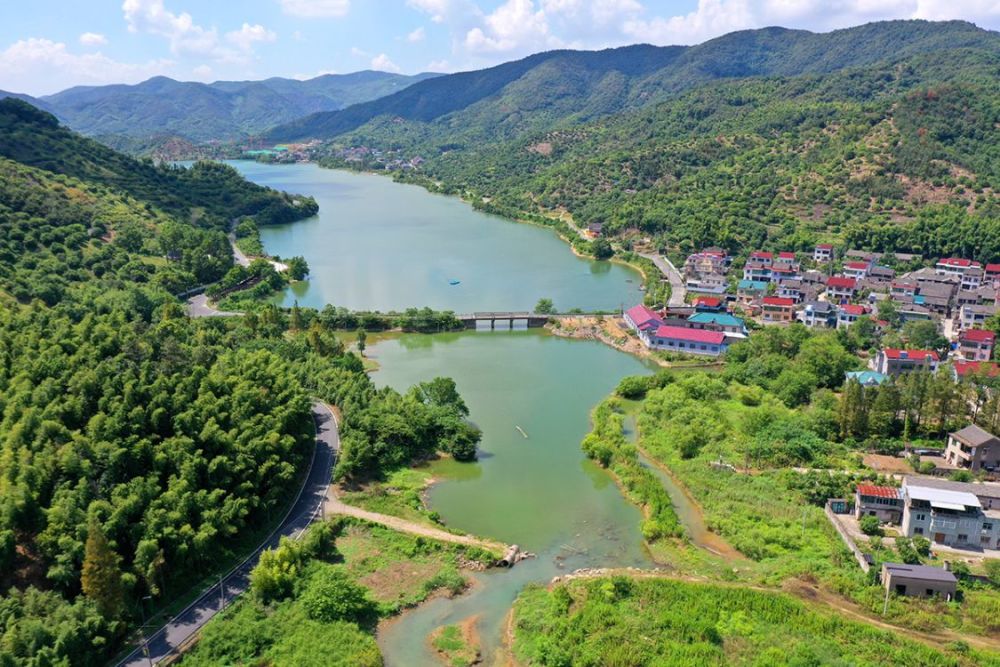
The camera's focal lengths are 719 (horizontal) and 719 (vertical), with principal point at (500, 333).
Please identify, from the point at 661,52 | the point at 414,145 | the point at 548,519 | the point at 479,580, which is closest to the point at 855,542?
the point at 548,519

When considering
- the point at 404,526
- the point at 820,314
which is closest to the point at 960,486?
the point at 404,526

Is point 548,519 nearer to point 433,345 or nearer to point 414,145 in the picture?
point 433,345

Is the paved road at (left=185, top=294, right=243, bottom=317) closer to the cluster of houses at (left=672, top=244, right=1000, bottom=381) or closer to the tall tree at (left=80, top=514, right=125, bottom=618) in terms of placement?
the cluster of houses at (left=672, top=244, right=1000, bottom=381)

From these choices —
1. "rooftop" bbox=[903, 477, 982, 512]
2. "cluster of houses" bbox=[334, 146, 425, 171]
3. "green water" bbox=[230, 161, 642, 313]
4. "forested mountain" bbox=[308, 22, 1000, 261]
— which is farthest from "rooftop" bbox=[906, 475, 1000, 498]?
"cluster of houses" bbox=[334, 146, 425, 171]

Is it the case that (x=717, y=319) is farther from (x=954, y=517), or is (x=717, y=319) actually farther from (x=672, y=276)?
(x=954, y=517)

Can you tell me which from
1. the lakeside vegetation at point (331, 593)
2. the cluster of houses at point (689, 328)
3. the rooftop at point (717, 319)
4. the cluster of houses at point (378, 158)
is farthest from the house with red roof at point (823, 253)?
the cluster of houses at point (378, 158)
